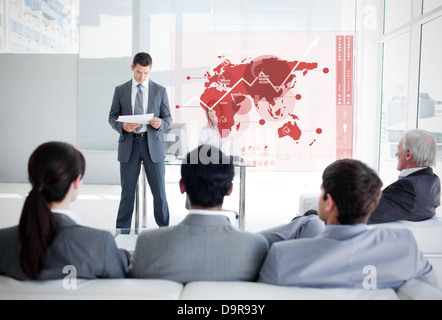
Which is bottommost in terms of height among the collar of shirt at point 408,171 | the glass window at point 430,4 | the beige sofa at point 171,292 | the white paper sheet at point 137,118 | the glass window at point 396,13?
the beige sofa at point 171,292

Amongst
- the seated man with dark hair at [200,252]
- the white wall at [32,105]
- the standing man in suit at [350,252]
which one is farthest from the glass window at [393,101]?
the white wall at [32,105]

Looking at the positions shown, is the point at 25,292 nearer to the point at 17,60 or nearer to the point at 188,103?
the point at 188,103

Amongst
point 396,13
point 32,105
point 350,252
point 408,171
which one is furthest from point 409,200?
point 32,105

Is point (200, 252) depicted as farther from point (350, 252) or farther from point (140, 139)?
point (140, 139)

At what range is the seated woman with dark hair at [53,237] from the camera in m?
1.19

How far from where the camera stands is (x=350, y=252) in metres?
1.23

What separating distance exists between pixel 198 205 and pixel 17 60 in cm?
659

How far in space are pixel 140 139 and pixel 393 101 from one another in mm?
3438

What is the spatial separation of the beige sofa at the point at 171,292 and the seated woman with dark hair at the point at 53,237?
2.4 inches

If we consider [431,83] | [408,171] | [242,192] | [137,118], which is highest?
[431,83]

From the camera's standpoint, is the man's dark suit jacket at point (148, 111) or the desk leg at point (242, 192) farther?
the desk leg at point (242, 192)

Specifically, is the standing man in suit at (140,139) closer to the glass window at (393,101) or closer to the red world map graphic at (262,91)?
the red world map graphic at (262,91)

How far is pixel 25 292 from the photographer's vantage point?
1.09 metres
